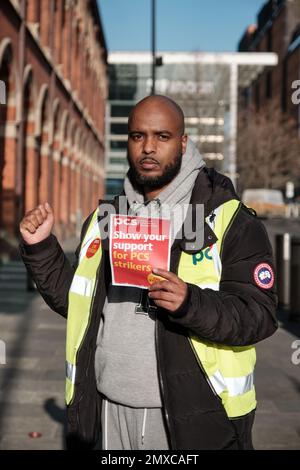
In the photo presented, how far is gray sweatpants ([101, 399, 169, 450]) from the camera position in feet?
7.01

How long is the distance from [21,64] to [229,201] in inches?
Answer: 596

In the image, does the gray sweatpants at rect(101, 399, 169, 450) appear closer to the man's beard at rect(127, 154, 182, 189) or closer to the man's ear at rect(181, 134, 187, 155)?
the man's beard at rect(127, 154, 182, 189)

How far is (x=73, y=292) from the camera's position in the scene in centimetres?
229

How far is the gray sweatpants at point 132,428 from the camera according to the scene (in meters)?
2.14

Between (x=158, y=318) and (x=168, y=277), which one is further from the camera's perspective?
(x=158, y=318)

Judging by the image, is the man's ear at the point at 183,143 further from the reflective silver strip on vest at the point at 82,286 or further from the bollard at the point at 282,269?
the bollard at the point at 282,269

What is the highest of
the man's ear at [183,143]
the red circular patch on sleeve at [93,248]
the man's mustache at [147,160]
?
the man's ear at [183,143]

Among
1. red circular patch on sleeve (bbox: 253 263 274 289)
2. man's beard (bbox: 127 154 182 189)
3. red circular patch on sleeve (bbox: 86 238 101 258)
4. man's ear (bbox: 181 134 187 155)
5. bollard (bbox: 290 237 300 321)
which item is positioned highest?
man's ear (bbox: 181 134 187 155)

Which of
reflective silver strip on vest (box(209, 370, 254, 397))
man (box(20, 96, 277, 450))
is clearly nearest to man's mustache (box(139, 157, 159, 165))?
man (box(20, 96, 277, 450))

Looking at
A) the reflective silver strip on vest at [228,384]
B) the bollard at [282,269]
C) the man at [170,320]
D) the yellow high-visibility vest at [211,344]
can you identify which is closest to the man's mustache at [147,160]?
the man at [170,320]

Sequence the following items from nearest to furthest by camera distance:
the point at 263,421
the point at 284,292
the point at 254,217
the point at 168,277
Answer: the point at 168,277
the point at 254,217
the point at 263,421
the point at 284,292

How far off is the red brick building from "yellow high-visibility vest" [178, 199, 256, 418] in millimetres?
13571
